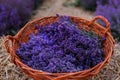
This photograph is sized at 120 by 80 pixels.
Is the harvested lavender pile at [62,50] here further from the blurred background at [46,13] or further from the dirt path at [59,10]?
the dirt path at [59,10]

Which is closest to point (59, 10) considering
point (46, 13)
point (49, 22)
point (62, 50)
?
point (46, 13)

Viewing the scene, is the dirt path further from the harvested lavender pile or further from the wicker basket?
the harvested lavender pile

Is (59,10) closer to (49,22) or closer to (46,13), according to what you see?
(46,13)

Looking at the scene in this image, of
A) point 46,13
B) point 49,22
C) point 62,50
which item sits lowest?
point 62,50

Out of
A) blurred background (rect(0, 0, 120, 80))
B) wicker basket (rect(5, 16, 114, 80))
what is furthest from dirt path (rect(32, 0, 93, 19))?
wicker basket (rect(5, 16, 114, 80))

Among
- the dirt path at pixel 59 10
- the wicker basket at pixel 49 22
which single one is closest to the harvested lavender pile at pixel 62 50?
the wicker basket at pixel 49 22
